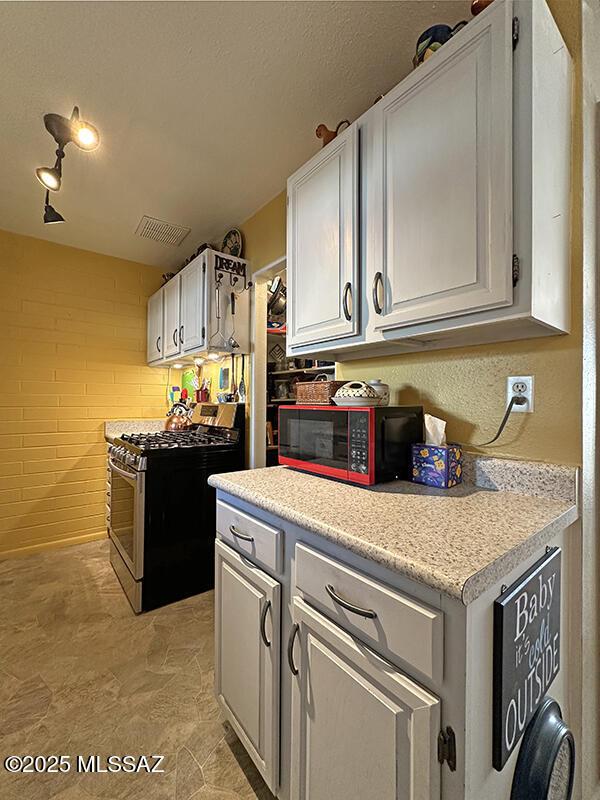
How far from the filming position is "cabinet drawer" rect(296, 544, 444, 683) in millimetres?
618

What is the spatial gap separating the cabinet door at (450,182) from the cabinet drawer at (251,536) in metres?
0.75

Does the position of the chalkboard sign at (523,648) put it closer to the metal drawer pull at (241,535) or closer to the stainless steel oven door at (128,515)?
the metal drawer pull at (241,535)

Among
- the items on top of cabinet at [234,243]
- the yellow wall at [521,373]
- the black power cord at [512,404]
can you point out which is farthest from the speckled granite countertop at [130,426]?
the black power cord at [512,404]

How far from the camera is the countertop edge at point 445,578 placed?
0.58 meters

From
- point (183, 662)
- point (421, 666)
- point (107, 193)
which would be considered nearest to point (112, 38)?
point (107, 193)

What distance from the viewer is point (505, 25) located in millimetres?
864

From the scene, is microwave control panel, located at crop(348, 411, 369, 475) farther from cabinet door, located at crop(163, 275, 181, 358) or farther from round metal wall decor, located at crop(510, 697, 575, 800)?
cabinet door, located at crop(163, 275, 181, 358)

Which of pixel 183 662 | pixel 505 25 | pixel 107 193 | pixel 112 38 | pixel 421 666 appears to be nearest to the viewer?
Result: pixel 421 666

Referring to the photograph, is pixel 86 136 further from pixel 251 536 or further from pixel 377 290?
pixel 251 536

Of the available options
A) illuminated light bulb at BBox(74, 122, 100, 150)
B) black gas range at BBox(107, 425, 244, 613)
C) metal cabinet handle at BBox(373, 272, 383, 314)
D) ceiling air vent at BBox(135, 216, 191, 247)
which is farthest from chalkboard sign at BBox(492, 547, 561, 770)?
ceiling air vent at BBox(135, 216, 191, 247)

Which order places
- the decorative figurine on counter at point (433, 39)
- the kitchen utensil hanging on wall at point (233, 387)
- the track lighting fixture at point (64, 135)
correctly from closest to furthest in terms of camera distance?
the decorative figurine on counter at point (433, 39), the track lighting fixture at point (64, 135), the kitchen utensil hanging on wall at point (233, 387)

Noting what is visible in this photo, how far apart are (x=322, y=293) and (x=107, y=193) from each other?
184cm

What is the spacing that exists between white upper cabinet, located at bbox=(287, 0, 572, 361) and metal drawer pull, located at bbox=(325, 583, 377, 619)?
749 mm

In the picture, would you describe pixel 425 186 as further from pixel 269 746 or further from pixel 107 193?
pixel 107 193
